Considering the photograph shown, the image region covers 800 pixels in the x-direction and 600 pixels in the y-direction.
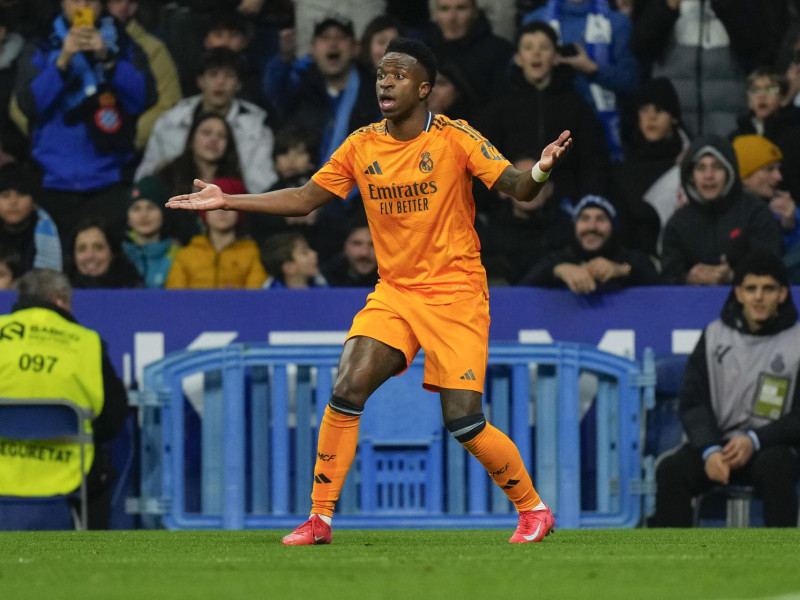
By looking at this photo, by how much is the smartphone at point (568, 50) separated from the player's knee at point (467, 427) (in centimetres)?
487

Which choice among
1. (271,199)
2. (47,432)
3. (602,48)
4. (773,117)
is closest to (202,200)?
(271,199)

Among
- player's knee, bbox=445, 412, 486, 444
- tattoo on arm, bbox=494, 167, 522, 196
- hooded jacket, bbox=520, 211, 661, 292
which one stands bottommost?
player's knee, bbox=445, 412, 486, 444

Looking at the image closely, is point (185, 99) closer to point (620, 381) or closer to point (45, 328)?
point (45, 328)

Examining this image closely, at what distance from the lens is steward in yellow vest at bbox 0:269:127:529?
903cm

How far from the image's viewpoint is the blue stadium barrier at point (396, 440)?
9250 mm

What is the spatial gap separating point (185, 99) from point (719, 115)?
3640 mm

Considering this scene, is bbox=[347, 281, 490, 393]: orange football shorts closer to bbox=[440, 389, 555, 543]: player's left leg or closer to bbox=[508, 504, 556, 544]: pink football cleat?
bbox=[440, 389, 555, 543]: player's left leg

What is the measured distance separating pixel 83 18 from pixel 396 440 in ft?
12.7

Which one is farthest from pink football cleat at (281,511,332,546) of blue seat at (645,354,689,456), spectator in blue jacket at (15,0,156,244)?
spectator in blue jacket at (15,0,156,244)

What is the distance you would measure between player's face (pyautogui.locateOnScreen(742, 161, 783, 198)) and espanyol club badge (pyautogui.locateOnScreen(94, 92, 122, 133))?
4.20 m

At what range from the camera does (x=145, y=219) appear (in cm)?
1042

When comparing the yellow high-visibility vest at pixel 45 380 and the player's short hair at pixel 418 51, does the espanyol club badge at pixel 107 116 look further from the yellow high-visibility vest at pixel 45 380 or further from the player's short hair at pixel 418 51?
the player's short hair at pixel 418 51

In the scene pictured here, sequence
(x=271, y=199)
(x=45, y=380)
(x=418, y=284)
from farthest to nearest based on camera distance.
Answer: (x=45, y=380) < (x=271, y=199) < (x=418, y=284)

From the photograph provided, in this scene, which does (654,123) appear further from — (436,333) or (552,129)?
(436,333)
